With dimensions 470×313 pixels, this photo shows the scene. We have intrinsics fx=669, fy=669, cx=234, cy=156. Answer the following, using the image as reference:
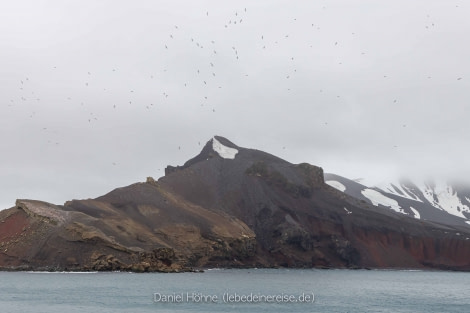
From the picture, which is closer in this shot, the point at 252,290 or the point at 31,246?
the point at 252,290

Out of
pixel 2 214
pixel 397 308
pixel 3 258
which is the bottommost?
pixel 397 308

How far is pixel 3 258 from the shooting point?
6973 inches

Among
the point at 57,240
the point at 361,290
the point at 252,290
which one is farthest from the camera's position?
the point at 57,240

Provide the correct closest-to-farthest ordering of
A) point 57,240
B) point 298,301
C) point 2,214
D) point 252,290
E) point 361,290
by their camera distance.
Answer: point 298,301 → point 252,290 → point 361,290 → point 57,240 → point 2,214

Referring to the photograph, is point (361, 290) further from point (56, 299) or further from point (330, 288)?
point (56, 299)

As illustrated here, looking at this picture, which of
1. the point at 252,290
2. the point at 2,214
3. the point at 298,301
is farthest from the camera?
the point at 2,214

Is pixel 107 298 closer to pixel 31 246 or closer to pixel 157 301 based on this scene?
pixel 157 301

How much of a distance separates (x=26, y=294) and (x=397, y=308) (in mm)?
57460

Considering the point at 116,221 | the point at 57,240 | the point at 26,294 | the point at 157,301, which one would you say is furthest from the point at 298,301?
the point at 116,221

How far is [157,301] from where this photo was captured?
95.8 meters

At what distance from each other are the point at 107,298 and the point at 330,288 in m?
53.7

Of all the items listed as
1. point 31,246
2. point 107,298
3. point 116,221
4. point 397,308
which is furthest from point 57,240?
point 397,308

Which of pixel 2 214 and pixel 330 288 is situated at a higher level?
pixel 2 214

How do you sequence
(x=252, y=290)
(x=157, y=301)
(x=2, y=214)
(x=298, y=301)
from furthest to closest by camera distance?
1. (x=2, y=214)
2. (x=252, y=290)
3. (x=298, y=301)
4. (x=157, y=301)
